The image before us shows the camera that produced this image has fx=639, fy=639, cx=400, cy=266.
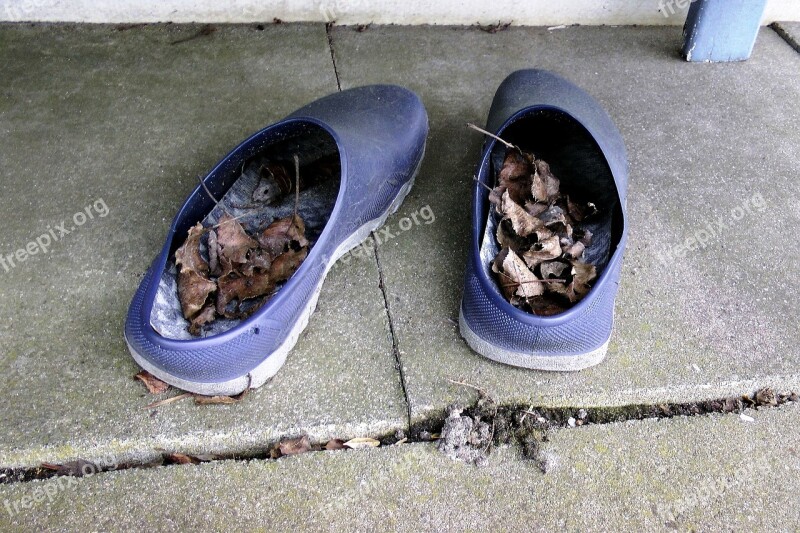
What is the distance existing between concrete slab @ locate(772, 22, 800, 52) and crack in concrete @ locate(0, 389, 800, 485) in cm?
191

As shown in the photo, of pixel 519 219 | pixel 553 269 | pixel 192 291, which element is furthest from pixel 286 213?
pixel 553 269

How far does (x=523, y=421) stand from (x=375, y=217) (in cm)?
69

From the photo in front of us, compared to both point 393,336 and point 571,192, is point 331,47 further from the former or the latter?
point 393,336

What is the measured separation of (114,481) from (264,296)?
0.51m

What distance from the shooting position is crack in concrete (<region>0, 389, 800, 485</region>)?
4.49 ft

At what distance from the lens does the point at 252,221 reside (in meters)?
1.71

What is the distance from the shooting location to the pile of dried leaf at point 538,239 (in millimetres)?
1521

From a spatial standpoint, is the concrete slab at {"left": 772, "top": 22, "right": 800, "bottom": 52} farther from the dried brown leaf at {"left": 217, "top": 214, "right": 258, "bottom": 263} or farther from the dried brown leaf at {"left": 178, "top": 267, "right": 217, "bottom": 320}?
the dried brown leaf at {"left": 178, "top": 267, "right": 217, "bottom": 320}

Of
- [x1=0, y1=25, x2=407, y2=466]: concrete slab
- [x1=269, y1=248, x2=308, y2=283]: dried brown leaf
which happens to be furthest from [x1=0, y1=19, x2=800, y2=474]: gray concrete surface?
[x1=269, y1=248, x2=308, y2=283]: dried brown leaf

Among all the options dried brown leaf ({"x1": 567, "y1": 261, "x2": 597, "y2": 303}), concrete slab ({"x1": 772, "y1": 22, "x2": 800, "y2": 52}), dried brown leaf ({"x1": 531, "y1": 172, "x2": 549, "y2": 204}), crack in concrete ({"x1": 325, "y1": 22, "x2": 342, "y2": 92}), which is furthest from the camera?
concrete slab ({"x1": 772, "y1": 22, "x2": 800, "y2": 52})

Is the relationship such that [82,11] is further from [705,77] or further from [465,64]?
[705,77]

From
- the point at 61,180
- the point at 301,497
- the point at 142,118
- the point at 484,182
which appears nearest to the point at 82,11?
the point at 142,118

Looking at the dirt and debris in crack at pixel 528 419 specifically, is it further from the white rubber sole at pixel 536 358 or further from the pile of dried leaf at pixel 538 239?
the pile of dried leaf at pixel 538 239

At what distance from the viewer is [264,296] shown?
156 cm
